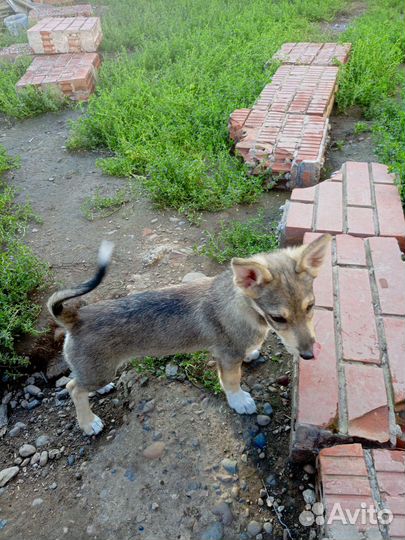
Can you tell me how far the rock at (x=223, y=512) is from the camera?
7.87 ft

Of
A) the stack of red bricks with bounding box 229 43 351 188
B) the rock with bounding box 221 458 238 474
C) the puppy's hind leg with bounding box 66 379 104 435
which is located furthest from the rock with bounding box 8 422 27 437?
the stack of red bricks with bounding box 229 43 351 188

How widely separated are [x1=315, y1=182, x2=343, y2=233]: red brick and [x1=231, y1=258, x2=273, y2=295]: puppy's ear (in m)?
1.36

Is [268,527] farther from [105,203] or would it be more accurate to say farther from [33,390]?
[105,203]

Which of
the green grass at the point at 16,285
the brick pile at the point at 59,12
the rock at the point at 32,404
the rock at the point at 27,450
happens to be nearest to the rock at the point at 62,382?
the rock at the point at 32,404

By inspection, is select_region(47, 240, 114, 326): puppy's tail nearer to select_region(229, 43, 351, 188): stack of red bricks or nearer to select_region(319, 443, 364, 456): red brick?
select_region(319, 443, 364, 456): red brick

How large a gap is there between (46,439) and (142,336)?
1.04 meters

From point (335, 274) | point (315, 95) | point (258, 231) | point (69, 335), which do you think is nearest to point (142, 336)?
point (69, 335)

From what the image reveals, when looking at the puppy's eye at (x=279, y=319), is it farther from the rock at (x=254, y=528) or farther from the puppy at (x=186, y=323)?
the rock at (x=254, y=528)

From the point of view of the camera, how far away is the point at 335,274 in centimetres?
320

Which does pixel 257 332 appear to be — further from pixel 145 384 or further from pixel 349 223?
pixel 349 223

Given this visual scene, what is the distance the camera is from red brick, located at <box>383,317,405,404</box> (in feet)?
8.25

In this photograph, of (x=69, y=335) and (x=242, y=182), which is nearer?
(x=69, y=335)

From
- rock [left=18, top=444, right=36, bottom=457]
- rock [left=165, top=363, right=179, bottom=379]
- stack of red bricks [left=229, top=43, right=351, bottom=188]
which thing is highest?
stack of red bricks [left=229, top=43, right=351, bottom=188]

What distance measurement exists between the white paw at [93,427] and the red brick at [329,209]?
7.05ft
